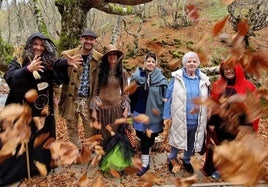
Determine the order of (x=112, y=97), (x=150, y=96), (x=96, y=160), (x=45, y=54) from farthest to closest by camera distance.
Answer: (x=96, y=160), (x=112, y=97), (x=150, y=96), (x=45, y=54)

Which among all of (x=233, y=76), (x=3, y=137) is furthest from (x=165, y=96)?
(x=3, y=137)

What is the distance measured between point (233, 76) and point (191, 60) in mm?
590

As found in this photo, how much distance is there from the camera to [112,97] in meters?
4.96

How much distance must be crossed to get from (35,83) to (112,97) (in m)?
1.14

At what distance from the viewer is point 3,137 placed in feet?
13.4

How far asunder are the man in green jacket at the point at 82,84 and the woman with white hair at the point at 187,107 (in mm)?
1179

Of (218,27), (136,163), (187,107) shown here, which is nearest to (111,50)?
(187,107)

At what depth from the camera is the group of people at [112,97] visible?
4375 mm

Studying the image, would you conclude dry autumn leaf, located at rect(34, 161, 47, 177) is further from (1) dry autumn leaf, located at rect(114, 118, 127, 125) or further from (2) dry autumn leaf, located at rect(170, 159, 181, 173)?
(2) dry autumn leaf, located at rect(170, 159, 181, 173)

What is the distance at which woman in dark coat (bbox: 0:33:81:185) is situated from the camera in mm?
4234

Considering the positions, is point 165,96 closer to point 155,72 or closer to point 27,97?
point 155,72

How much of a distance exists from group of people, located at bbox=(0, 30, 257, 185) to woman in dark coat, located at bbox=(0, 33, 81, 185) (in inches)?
0.5

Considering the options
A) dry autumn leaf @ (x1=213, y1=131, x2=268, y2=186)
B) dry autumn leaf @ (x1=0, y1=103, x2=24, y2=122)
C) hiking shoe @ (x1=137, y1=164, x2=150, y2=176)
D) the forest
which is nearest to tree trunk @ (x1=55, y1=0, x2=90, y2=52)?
the forest

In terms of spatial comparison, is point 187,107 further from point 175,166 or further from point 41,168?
point 41,168
